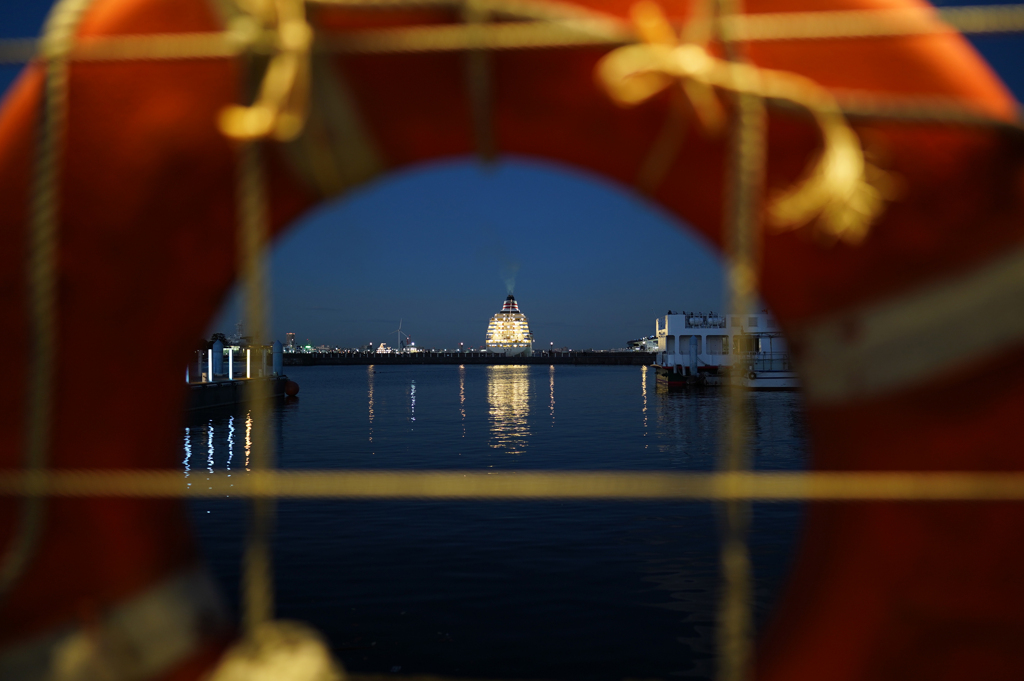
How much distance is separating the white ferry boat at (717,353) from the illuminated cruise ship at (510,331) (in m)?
61.7

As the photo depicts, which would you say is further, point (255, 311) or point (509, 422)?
point (509, 422)

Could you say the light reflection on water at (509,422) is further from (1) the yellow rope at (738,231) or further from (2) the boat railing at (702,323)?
(1) the yellow rope at (738,231)

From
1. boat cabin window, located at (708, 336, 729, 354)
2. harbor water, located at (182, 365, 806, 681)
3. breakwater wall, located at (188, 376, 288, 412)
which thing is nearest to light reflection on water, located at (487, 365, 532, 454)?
harbor water, located at (182, 365, 806, 681)

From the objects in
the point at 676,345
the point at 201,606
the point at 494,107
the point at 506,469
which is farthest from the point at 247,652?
the point at 676,345

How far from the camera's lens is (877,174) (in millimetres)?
1101

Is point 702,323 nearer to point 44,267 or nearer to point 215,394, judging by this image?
point 215,394

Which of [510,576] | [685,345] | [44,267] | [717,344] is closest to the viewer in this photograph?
[44,267]

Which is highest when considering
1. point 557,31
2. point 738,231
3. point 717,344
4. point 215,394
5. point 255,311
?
point 717,344

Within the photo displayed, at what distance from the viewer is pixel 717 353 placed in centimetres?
3509

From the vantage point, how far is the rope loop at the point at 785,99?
1053 millimetres

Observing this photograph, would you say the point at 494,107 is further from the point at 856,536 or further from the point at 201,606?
the point at 201,606

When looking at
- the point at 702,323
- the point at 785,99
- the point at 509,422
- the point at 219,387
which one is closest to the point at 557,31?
the point at 785,99

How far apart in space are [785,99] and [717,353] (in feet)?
117

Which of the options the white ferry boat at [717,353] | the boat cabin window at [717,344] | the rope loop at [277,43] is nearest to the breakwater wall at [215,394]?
the rope loop at [277,43]
